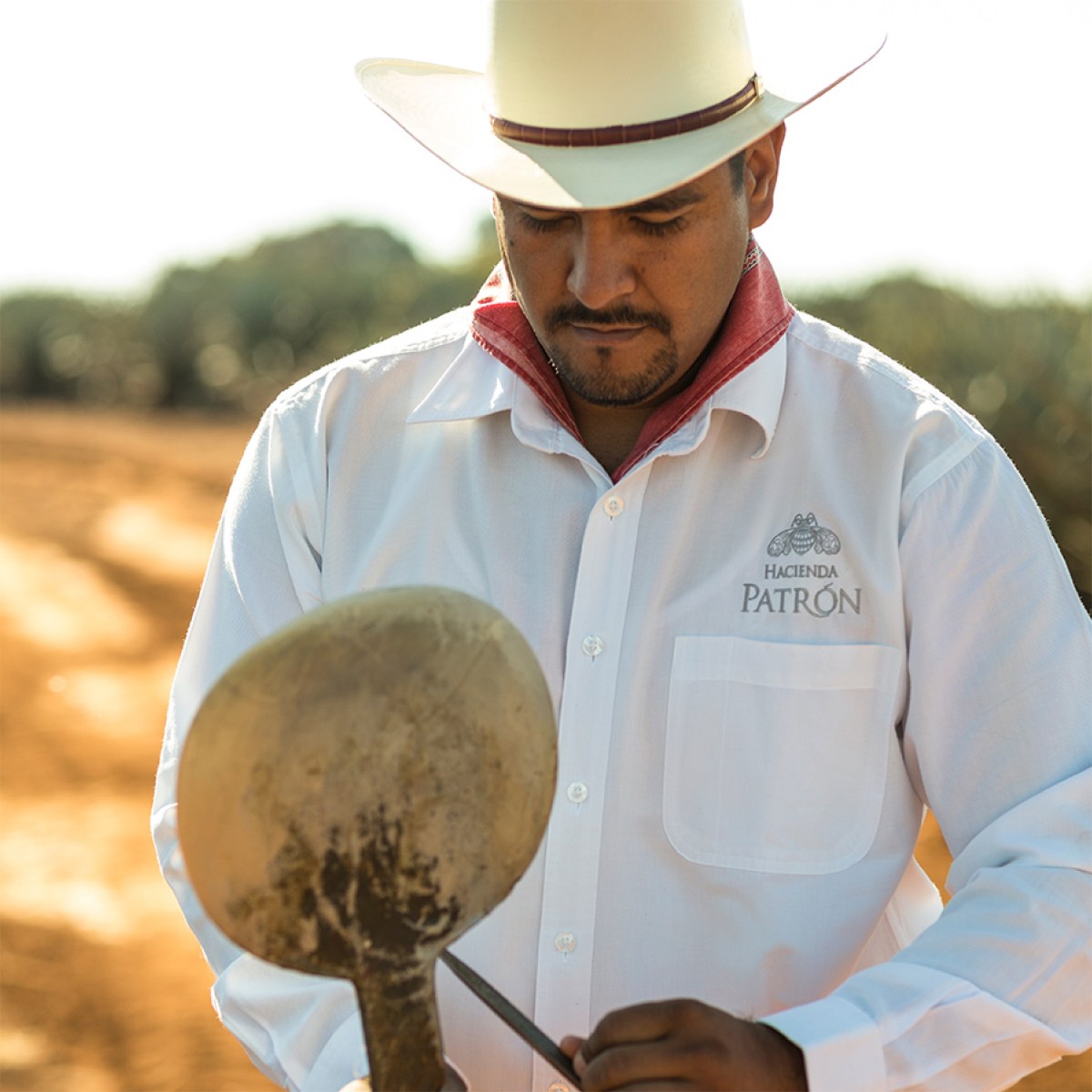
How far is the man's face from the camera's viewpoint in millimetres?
2047

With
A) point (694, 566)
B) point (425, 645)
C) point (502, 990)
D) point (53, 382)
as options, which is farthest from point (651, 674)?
point (53, 382)

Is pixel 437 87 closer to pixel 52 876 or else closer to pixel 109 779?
pixel 52 876

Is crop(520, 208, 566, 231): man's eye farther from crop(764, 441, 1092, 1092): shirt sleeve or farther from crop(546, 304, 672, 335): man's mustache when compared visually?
crop(764, 441, 1092, 1092): shirt sleeve

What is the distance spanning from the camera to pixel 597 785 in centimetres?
208

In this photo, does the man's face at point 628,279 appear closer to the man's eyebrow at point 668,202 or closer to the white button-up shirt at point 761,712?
the man's eyebrow at point 668,202

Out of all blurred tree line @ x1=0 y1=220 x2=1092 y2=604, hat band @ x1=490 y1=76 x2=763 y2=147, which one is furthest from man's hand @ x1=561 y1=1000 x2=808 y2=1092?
blurred tree line @ x1=0 y1=220 x2=1092 y2=604

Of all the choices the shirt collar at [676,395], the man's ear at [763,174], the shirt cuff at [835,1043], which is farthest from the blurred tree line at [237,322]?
the shirt cuff at [835,1043]

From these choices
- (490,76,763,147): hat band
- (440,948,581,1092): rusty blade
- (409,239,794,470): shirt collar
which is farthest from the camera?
(409,239,794,470): shirt collar

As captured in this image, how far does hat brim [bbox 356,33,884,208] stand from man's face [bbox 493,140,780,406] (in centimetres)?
4

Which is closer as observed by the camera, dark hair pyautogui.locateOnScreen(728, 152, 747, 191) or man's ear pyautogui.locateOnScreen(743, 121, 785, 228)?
dark hair pyautogui.locateOnScreen(728, 152, 747, 191)

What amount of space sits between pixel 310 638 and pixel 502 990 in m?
0.94

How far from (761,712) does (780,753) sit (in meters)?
0.06

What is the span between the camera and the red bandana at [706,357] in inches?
86.6

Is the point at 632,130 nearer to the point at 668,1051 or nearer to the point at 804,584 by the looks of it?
the point at 804,584
